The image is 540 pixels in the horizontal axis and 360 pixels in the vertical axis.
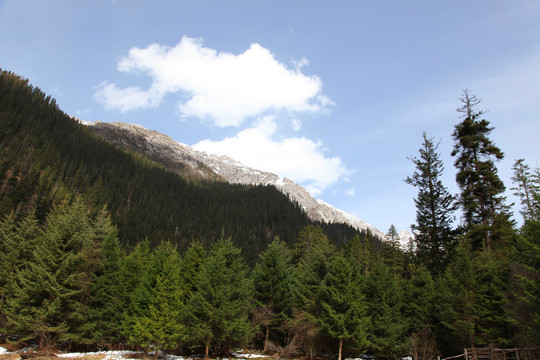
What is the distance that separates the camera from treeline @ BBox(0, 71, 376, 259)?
11200 centimetres

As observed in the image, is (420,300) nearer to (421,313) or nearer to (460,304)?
(421,313)

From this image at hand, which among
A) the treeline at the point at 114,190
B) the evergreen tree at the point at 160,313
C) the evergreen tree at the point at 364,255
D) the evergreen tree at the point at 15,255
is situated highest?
the treeline at the point at 114,190

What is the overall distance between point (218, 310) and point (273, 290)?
11.0 m

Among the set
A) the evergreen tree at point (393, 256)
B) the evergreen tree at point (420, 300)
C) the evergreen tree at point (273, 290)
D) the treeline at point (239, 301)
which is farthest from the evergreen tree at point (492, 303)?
the evergreen tree at point (393, 256)

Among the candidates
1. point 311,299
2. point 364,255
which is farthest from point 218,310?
point 364,255

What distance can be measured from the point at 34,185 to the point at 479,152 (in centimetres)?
12714

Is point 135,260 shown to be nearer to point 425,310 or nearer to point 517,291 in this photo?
point 425,310

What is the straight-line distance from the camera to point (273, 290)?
35531mm

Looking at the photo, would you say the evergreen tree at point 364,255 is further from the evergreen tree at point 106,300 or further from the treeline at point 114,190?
the treeline at point 114,190

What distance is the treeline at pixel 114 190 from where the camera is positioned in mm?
112000

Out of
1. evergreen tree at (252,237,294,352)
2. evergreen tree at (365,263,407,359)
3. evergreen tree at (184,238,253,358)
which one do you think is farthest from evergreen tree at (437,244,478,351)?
evergreen tree at (184,238,253,358)

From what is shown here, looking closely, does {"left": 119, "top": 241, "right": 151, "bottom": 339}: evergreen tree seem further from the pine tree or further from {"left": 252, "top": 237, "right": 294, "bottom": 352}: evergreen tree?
the pine tree

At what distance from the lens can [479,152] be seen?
31125 millimetres

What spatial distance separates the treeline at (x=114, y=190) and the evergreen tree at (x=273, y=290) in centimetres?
8424
